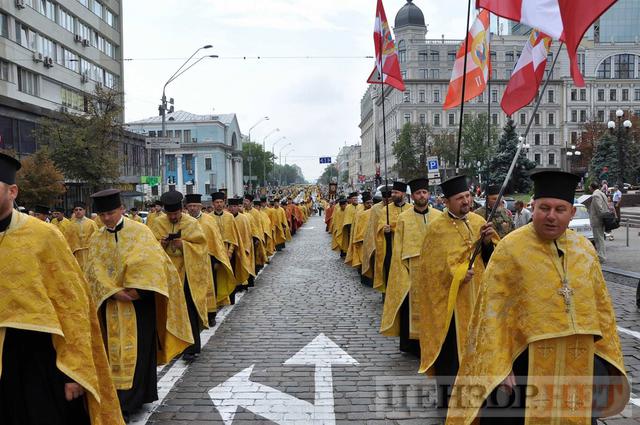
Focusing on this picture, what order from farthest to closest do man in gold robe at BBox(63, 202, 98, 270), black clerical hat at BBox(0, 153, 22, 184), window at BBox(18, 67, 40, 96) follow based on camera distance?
window at BBox(18, 67, 40, 96)
man in gold robe at BBox(63, 202, 98, 270)
black clerical hat at BBox(0, 153, 22, 184)

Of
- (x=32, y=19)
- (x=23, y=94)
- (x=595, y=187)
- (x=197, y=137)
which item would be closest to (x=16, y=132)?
(x=23, y=94)

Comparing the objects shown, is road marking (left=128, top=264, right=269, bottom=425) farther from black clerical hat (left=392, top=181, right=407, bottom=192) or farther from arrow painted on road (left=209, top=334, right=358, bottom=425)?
black clerical hat (left=392, top=181, right=407, bottom=192)

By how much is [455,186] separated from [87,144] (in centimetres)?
2718

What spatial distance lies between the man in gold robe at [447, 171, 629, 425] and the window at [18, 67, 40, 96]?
3834 centimetres

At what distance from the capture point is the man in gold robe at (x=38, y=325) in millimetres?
3744

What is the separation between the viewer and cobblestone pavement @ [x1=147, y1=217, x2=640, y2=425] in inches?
226

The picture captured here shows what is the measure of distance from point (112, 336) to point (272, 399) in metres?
1.68

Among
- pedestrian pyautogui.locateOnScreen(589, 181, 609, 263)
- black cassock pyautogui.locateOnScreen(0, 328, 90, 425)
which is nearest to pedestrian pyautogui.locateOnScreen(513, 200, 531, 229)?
pedestrian pyautogui.locateOnScreen(589, 181, 609, 263)

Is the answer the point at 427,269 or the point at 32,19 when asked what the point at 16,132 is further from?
the point at 427,269

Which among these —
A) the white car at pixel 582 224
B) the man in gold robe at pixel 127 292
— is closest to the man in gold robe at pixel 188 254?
the man in gold robe at pixel 127 292

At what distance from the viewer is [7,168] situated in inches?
149

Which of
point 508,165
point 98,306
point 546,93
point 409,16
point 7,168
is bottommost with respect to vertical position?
point 98,306

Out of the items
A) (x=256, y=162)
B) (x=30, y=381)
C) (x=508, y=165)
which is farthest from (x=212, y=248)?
(x=256, y=162)

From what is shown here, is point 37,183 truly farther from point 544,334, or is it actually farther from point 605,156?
point 605,156
